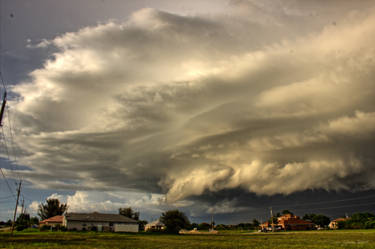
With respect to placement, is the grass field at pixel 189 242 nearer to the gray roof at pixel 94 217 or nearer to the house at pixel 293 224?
the gray roof at pixel 94 217

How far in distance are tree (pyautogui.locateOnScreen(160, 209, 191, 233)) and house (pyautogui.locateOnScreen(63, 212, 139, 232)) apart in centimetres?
2285

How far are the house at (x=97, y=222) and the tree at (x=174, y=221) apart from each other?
22.8 metres

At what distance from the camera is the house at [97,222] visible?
11094 centimetres

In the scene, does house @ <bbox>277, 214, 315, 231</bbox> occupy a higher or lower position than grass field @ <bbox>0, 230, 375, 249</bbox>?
lower

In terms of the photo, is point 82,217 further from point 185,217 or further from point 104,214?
point 185,217

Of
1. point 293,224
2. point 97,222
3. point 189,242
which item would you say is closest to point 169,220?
point 97,222

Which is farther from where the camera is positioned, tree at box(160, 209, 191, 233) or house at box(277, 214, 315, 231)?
house at box(277, 214, 315, 231)

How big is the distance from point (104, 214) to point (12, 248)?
110 meters

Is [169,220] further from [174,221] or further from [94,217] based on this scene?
[94,217]

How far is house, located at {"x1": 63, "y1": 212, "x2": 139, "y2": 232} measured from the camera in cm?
11094

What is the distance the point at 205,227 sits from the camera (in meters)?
188

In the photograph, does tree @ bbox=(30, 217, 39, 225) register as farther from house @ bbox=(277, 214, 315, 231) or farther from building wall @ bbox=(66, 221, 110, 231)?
house @ bbox=(277, 214, 315, 231)

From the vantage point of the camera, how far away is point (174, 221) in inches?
4156

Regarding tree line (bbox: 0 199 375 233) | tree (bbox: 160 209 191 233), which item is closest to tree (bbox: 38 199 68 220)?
tree line (bbox: 0 199 375 233)
